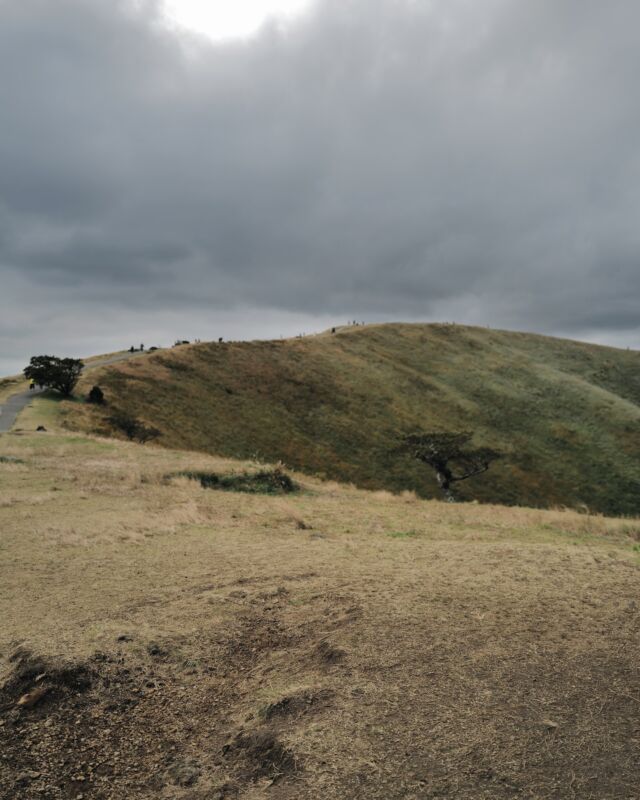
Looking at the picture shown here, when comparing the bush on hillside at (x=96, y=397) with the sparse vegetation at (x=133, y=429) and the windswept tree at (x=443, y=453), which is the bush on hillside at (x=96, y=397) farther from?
the windswept tree at (x=443, y=453)

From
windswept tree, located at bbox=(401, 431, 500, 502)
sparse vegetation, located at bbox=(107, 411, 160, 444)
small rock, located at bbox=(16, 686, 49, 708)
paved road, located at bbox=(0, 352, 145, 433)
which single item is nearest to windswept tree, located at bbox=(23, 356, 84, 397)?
paved road, located at bbox=(0, 352, 145, 433)

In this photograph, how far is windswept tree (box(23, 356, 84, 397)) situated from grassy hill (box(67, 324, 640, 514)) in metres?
2.97

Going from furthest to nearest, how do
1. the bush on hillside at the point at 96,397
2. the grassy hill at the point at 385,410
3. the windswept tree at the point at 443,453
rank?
the grassy hill at the point at 385,410, the bush on hillside at the point at 96,397, the windswept tree at the point at 443,453

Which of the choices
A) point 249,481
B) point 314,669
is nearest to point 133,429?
point 249,481

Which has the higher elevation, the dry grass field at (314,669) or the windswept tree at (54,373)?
the windswept tree at (54,373)

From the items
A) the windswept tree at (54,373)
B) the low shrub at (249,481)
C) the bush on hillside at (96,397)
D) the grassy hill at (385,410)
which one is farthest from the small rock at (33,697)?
the windswept tree at (54,373)

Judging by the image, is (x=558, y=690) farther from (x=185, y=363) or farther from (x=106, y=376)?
(x=185, y=363)

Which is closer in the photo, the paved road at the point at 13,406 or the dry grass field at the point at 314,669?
the dry grass field at the point at 314,669

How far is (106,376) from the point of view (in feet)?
163

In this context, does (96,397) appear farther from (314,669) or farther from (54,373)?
(314,669)

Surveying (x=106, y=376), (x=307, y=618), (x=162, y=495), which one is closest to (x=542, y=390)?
(x=106, y=376)

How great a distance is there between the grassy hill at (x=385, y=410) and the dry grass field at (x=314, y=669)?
102ft

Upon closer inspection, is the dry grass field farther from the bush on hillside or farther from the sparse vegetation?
the bush on hillside

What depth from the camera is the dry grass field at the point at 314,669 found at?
4.53 m
